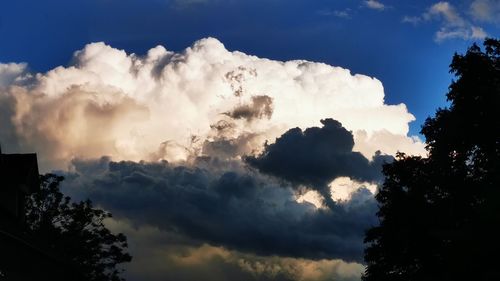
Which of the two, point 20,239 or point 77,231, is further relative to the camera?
point 77,231

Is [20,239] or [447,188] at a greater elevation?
→ [447,188]

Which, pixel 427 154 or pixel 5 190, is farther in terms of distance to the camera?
pixel 427 154

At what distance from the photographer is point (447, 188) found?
38375mm

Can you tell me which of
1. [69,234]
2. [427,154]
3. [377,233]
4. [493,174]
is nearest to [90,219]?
[69,234]

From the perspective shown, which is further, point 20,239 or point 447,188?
point 447,188

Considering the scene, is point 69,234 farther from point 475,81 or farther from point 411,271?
point 475,81

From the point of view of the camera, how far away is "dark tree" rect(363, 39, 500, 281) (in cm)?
3366

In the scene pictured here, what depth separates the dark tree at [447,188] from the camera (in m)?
33.7

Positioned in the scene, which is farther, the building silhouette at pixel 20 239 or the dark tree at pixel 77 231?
the dark tree at pixel 77 231

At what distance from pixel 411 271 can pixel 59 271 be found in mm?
25716

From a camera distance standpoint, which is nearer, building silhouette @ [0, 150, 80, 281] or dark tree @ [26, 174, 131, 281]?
building silhouette @ [0, 150, 80, 281]

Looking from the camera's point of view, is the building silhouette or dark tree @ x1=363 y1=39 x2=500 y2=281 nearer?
the building silhouette

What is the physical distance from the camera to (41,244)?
17797 millimetres

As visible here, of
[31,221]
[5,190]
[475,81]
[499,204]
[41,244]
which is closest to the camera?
[41,244]
